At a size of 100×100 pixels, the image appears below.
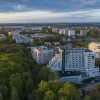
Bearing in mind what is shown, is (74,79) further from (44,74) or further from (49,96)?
(49,96)

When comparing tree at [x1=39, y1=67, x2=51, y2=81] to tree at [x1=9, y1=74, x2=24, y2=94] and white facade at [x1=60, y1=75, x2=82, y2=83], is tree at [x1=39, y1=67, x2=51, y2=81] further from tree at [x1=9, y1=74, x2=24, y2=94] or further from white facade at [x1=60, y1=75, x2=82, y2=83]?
tree at [x1=9, y1=74, x2=24, y2=94]

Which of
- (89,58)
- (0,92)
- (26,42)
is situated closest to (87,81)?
(89,58)

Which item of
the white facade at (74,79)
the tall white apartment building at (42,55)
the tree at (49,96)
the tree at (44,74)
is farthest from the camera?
the tall white apartment building at (42,55)

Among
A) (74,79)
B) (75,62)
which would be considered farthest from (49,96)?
(75,62)

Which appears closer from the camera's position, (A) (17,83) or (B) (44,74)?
(A) (17,83)

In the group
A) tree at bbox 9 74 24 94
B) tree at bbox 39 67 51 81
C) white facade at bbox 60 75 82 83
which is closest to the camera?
tree at bbox 9 74 24 94

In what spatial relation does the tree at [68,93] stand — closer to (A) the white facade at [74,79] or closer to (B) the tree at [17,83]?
(B) the tree at [17,83]

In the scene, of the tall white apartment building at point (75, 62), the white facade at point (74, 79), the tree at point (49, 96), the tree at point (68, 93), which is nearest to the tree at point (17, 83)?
the tree at point (49, 96)

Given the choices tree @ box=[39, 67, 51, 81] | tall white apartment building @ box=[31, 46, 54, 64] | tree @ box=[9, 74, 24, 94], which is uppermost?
tree @ box=[9, 74, 24, 94]

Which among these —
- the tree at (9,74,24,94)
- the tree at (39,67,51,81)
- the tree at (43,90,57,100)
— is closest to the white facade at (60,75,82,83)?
the tree at (39,67,51,81)
